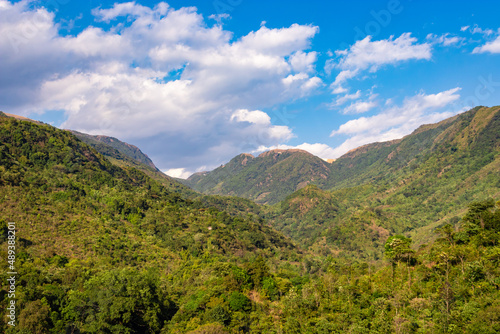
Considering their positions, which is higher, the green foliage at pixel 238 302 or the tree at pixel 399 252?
the tree at pixel 399 252

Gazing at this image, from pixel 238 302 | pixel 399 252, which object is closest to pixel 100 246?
pixel 238 302

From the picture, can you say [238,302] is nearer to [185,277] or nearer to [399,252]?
[399,252]

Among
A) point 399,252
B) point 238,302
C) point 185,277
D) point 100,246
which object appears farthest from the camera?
point 100,246

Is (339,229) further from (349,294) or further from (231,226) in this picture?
(349,294)

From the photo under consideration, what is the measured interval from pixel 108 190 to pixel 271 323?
103613 mm

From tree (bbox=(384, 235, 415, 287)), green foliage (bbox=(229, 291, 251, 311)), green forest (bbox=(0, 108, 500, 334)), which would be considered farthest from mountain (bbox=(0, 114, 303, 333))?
tree (bbox=(384, 235, 415, 287))

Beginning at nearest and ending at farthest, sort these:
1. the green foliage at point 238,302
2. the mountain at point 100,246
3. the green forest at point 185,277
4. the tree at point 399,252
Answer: the green forest at point 185,277 → the mountain at point 100,246 → the tree at point 399,252 → the green foliage at point 238,302

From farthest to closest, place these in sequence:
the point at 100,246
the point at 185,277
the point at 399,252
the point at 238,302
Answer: the point at 100,246, the point at 185,277, the point at 238,302, the point at 399,252

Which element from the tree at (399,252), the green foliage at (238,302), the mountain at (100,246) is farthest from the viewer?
the green foliage at (238,302)

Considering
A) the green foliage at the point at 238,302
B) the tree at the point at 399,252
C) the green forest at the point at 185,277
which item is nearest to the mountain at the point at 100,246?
the green foliage at the point at 238,302

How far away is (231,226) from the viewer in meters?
151

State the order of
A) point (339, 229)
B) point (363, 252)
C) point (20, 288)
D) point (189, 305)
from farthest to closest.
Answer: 1. point (339, 229)
2. point (363, 252)
3. point (189, 305)
4. point (20, 288)

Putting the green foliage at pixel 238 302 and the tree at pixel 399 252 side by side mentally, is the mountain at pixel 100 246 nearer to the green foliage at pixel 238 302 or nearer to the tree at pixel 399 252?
the green foliage at pixel 238 302

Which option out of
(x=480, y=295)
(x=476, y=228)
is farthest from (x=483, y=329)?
(x=476, y=228)
